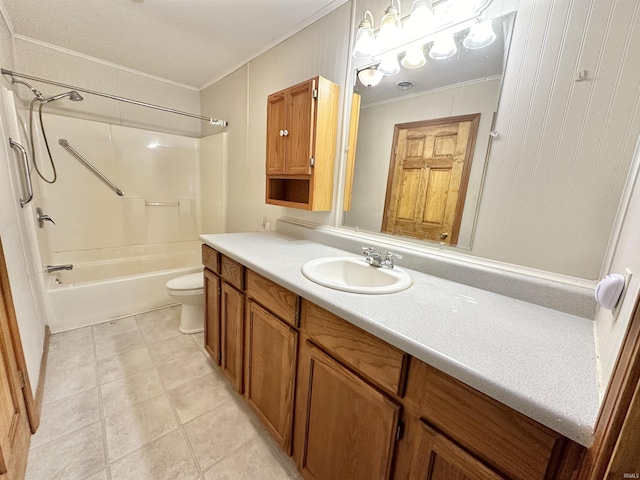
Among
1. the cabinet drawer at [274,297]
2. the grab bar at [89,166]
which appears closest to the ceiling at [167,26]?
the grab bar at [89,166]

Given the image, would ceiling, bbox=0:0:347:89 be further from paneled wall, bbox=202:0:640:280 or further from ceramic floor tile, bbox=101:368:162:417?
ceramic floor tile, bbox=101:368:162:417

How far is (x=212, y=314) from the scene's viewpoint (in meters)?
1.59

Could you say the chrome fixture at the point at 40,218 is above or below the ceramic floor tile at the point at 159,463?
above

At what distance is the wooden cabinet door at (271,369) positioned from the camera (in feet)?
3.34

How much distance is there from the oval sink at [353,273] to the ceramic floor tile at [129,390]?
123 centimetres

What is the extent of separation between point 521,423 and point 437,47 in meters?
1.33

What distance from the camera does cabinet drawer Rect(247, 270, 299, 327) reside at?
0.97 metres

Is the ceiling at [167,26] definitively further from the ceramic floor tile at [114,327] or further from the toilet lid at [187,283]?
the ceramic floor tile at [114,327]

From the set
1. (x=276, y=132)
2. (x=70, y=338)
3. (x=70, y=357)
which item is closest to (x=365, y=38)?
(x=276, y=132)

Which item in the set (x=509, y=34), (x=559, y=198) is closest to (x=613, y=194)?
(x=559, y=198)

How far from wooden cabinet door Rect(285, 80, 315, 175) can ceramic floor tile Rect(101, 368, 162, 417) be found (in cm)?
150

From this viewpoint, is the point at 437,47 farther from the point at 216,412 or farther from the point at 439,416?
the point at 216,412

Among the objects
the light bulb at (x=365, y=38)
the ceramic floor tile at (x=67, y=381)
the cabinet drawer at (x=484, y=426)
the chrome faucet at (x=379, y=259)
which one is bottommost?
the ceramic floor tile at (x=67, y=381)

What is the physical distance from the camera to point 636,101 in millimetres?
712
